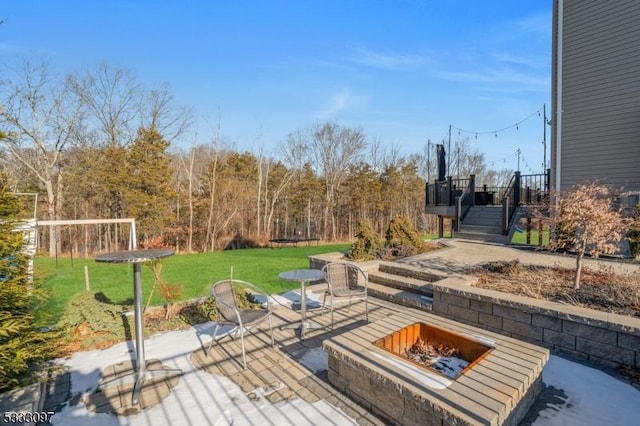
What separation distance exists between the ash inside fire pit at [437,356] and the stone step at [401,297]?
1.48 meters

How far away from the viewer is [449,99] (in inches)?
645

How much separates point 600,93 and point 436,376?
7974mm

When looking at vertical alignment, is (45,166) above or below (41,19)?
below

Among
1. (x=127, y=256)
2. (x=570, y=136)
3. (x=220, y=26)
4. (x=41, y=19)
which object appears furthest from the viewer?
(x=220, y=26)

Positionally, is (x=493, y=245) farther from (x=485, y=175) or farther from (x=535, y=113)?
(x=485, y=175)

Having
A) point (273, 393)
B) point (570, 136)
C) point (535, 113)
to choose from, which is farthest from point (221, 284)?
point (535, 113)

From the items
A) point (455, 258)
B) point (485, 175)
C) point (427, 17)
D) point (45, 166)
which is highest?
point (427, 17)

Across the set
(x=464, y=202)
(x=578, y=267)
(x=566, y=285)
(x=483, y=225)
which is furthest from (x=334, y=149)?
(x=578, y=267)

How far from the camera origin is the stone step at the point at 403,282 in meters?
4.64

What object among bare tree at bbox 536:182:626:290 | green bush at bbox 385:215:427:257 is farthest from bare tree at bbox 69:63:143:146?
bare tree at bbox 536:182:626:290

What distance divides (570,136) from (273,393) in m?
8.42

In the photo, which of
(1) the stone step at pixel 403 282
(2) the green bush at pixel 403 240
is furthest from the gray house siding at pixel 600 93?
(1) the stone step at pixel 403 282

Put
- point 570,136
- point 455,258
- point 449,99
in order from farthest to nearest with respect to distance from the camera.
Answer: point 449,99, point 570,136, point 455,258

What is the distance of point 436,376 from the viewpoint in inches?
85.0
